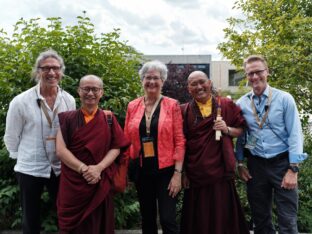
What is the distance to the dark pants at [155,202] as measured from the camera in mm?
3320

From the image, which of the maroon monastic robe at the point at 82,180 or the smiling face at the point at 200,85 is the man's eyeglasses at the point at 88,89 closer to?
the maroon monastic robe at the point at 82,180

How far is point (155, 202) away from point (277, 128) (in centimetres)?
134

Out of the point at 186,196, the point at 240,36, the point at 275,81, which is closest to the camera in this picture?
the point at 186,196

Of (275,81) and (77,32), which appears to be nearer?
(77,32)

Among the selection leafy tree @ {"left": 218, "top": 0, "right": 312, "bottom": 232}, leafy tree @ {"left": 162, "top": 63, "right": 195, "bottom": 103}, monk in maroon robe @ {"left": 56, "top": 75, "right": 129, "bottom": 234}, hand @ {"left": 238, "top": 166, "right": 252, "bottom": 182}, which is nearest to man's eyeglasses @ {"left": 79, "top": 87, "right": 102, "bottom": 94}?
monk in maroon robe @ {"left": 56, "top": 75, "right": 129, "bottom": 234}

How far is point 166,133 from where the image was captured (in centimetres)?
327

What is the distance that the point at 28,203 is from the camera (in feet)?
10.8

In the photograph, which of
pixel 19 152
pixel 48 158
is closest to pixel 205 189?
pixel 48 158

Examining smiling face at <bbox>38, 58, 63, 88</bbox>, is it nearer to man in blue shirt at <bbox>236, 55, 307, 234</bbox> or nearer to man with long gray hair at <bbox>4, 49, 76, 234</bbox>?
man with long gray hair at <bbox>4, 49, 76, 234</bbox>

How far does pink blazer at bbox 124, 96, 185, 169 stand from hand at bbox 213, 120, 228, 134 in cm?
31

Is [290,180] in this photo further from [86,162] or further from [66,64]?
[66,64]

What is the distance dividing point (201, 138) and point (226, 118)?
1.02 feet

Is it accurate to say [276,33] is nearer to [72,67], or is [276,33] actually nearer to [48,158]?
[72,67]

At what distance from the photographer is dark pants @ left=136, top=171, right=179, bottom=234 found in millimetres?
3320
